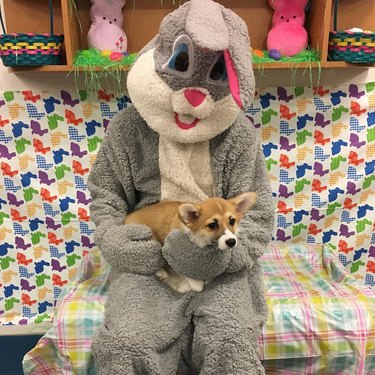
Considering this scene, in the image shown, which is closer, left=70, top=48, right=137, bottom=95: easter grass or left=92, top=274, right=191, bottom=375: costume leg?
left=92, top=274, right=191, bottom=375: costume leg

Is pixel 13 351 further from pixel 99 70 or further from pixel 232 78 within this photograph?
pixel 232 78

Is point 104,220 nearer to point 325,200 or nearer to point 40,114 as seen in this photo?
point 40,114

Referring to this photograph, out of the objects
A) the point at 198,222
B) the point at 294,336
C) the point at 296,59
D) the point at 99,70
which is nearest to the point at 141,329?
the point at 198,222

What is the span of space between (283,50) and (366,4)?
0.32m

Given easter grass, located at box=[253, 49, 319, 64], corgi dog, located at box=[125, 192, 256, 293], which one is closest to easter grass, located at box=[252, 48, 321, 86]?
easter grass, located at box=[253, 49, 319, 64]

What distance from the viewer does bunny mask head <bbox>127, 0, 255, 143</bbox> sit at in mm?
898

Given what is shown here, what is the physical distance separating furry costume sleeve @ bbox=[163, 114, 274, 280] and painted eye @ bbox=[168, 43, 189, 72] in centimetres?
22

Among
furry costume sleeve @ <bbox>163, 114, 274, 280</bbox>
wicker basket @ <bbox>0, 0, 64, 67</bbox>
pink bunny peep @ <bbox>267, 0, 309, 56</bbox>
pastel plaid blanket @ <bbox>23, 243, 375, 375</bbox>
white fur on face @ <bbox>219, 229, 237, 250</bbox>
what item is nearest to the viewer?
white fur on face @ <bbox>219, 229, 237, 250</bbox>

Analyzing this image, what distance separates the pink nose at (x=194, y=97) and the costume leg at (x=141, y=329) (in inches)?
15.6

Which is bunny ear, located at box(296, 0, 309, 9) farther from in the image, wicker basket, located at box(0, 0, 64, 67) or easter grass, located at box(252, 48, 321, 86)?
wicker basket, located at box(0, 0, 64, 67)

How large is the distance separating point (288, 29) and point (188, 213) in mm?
772

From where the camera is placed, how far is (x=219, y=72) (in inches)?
38.0

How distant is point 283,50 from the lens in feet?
4.45

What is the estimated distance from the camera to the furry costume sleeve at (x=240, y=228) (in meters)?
0.93
